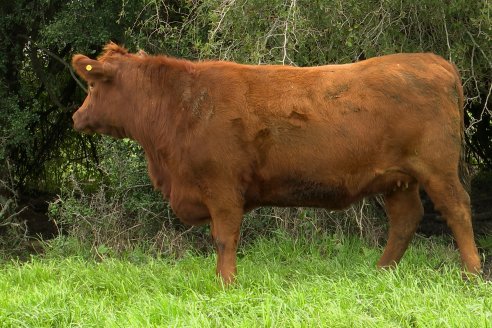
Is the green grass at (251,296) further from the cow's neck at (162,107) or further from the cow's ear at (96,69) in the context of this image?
the cow's ear at (96,69)

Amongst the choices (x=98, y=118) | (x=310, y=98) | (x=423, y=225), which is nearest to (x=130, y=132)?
(x=98, y=118)

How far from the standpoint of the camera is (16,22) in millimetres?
9461

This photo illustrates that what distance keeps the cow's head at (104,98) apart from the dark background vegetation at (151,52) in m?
1.05

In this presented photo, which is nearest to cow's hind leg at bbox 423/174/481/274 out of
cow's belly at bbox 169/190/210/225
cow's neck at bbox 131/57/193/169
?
cow's belly at bbox 169/190/210/225

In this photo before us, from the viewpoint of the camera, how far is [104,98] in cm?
649

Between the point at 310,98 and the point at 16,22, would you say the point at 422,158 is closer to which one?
the point at 310,98

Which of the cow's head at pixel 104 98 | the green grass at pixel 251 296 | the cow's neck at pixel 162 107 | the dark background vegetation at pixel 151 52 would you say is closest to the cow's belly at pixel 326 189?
the green grass at pixel 251 296

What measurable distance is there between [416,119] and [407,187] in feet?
2.13

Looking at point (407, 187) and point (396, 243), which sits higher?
point (407, 187)

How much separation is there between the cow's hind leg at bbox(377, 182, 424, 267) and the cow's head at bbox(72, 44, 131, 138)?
7.92 ft

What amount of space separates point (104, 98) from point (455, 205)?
3.07 meters

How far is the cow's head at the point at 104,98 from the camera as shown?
6426 mm

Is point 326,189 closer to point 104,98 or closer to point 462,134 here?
point 462,134

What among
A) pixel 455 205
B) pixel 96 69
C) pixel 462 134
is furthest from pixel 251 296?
pixel 96 69
